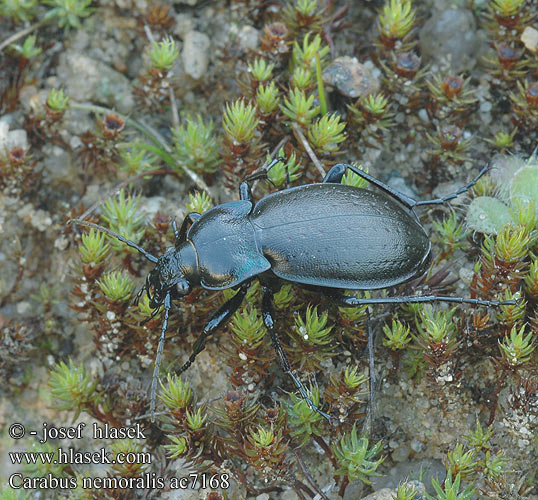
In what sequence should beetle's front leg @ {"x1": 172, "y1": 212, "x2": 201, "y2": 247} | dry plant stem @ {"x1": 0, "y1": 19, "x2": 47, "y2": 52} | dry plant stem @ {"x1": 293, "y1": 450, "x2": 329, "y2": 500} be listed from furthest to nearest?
dry plant stem @ {"x1": 0, "y1": 19, "x2": 47, "y2": 52}, beetle's front leg @ {"x1": 172, "y1": 212, "x2": 201, "y2": 247}, dry plant stem @ {"x1": 293, "y1": 450, "x2": 329, "y2": 500}

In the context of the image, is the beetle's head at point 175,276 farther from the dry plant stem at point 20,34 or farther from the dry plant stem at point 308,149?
the dry plant stem at point 20,34

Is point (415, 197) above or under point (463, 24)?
under

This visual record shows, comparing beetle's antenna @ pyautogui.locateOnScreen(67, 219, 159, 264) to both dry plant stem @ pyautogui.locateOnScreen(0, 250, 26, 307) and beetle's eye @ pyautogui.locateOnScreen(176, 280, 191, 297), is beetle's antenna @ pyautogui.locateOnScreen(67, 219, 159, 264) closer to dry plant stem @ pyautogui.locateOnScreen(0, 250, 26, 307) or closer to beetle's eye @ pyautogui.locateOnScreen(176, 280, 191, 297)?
beetle's eye @ pyautogui.locateOnScreen(176, 280, 191, 297)

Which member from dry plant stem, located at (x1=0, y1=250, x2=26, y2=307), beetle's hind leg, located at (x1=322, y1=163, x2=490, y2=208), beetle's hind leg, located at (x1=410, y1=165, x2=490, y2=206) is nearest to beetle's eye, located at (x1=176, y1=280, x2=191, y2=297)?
beetle's hind leg, located at (x1=322, y1=163, x2=490, y2=208)

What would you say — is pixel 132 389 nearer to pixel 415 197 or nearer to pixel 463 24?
pixel 415 197

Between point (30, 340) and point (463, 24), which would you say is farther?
point (463, 24)

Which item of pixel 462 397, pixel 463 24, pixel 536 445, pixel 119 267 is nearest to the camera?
pixel 536 445

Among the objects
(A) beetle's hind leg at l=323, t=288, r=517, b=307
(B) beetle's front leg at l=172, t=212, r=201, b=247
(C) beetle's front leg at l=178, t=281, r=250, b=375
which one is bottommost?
(C) beetle's front leg at l=178, t=281, r=250, b=375

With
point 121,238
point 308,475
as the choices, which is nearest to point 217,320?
point 121,238

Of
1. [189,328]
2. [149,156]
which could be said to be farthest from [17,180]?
[189,328]
